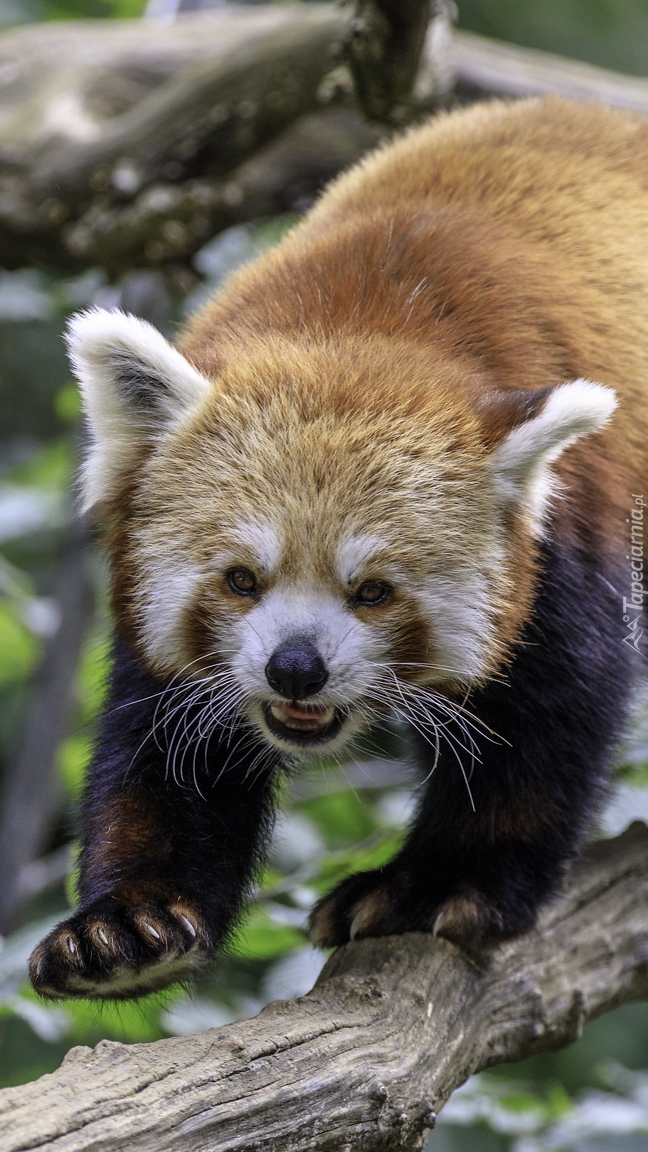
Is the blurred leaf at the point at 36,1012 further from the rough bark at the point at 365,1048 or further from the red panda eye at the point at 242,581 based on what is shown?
the red panda eye at the point at 242,581

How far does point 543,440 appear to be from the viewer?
6.77 feet

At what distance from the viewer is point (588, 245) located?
8.27 ft

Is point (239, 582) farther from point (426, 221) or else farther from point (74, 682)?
point (74, 682)

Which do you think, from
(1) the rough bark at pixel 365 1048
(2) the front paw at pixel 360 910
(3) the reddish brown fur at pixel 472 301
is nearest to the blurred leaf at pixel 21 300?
(3) the reddish brown fur at pixel 472 301

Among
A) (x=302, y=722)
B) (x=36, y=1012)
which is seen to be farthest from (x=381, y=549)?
(x=36, y=1012)

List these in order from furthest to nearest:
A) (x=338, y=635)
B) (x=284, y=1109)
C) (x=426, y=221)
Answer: (x=426, y=221)
(x=338, y=635)
(x=284, y=1109)

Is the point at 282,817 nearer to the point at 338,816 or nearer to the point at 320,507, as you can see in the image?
the point at 320,507

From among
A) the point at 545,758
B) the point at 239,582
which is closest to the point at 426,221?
the point at 239,582

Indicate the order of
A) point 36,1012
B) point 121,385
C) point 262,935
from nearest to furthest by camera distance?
point 121,385, point 36,1012, point 262,935

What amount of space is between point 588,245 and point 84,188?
6.44 ft

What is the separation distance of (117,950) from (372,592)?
2.50ft

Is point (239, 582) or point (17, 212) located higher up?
point (17, 212)

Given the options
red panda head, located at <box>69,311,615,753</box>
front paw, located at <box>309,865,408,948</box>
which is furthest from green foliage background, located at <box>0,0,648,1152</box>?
red panda head, located at <box>69,311,615,753</box>

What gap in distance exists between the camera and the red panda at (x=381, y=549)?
2.11 m
